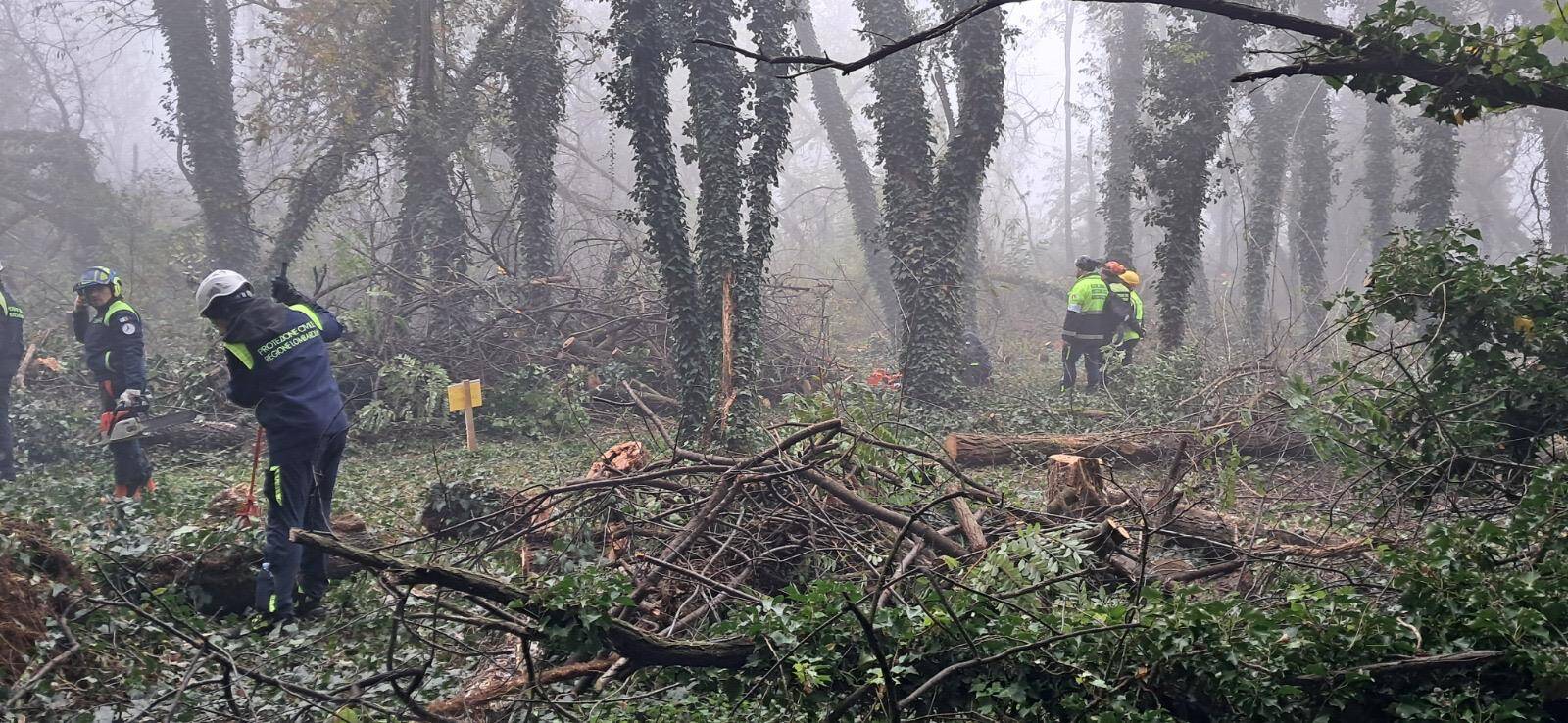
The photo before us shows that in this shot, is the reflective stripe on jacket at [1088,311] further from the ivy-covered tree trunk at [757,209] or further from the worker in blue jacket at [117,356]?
the worker in blue jacket at [117,356]

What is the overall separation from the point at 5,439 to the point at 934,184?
10242 mm

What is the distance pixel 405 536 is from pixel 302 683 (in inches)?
92.4

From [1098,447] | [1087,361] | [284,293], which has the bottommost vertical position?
[1098,447]

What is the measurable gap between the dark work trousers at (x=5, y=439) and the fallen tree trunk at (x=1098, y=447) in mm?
8454

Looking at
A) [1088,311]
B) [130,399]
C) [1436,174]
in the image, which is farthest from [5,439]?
[1436,174]

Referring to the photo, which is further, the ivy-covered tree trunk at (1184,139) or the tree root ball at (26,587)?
the ivy-covered tree trunk at (1184,139)

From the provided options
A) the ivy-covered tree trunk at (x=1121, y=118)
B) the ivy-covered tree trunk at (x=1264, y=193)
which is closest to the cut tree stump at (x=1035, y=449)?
the ivy-covered tree trunk at (x=1121, y=118)

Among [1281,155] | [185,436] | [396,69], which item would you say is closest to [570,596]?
[185,436]

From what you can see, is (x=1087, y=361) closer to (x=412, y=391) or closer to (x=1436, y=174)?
(x=1436, y=174)

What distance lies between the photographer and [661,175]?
10148 mm

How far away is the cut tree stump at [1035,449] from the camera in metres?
9.05

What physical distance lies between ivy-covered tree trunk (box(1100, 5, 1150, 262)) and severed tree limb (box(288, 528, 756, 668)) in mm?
13166

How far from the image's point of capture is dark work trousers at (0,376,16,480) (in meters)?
8.59

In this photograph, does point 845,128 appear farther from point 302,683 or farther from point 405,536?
point 302,683
